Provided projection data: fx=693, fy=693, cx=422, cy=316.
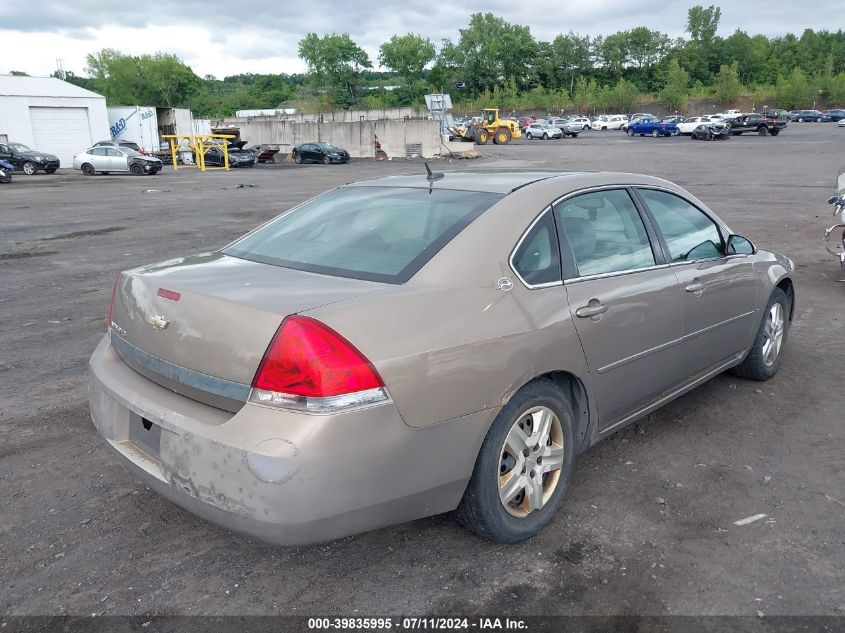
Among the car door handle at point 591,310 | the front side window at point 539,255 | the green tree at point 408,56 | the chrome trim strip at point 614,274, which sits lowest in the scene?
the car door handle at point 591,310

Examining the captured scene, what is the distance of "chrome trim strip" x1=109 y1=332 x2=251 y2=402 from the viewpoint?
2.47 meters

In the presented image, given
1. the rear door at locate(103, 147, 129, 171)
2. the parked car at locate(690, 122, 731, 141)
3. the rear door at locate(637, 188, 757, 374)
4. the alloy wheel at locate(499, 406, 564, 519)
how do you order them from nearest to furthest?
the alloy wheel at locate(499, 406, 564, 519), the rear door at locate(637, 188, 757, 374), the rear door at locate(103, 147, 129, 171), the parked car at locate(690, 122, 731, 141)

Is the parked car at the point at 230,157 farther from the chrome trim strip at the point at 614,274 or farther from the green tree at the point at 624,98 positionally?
the green tree at the point at 624,98

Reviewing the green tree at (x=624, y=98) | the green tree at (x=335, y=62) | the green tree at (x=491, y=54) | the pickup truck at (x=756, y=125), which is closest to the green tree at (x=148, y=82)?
the green tree at (x=335, y=62)

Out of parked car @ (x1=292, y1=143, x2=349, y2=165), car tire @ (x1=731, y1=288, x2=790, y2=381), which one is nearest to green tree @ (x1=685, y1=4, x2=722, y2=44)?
parked car @ (x1=292, y1=143, x2=349, y2=165)

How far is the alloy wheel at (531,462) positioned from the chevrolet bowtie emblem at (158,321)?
1.44m

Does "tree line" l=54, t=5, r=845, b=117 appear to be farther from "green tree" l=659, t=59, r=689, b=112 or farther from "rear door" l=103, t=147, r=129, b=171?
"rear door" l=103, t=147, r=129, b=171

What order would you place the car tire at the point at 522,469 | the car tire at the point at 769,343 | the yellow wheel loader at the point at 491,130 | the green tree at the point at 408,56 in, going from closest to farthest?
the car tire at the point at 522,469 → the car tire at the point at 769,343 → the yellow wheel loader at the point at 491,130 → the green tree at the point at 408,56

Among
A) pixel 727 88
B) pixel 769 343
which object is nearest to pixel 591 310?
pixel 769 343

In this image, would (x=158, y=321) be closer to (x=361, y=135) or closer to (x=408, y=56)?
(x=361, y=135)

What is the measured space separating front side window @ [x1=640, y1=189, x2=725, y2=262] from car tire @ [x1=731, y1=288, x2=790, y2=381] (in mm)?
820

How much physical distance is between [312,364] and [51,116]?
168ft

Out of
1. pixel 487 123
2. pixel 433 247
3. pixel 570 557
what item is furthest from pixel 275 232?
Answer: pixel 487 123

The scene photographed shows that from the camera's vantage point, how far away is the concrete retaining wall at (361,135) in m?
43.2
